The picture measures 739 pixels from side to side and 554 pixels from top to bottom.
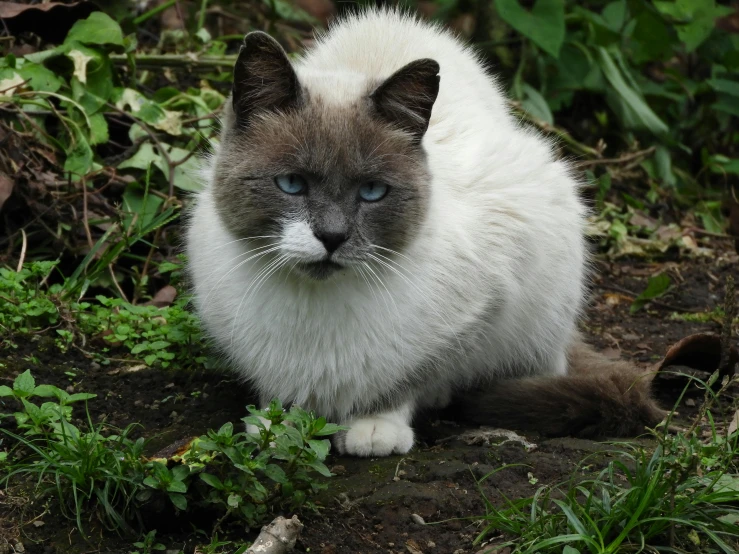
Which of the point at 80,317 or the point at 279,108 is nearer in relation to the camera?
the point at 279,108

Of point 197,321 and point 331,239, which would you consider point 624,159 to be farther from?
point 331,239

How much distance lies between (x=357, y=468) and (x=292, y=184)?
→ 1.00 meters

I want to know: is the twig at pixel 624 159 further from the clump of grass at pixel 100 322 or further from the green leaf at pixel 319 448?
the green leaf at pixel 319 448

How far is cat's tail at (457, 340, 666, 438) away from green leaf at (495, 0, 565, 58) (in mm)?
2700

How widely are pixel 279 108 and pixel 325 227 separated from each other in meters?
0.52

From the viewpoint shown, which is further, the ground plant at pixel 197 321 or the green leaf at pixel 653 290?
the green leaf at pixel 653 290

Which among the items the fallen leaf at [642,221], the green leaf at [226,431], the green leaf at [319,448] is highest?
the green leaf at [319,448]

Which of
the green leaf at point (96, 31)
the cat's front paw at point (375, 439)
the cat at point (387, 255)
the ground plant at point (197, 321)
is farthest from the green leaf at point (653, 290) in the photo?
the green leaf at point (96, 31)

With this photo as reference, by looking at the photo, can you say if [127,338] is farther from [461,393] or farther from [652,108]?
[652,108]

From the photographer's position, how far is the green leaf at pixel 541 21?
5738 mm

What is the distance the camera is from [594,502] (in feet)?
8.56

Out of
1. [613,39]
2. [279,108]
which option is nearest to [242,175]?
[279,108]

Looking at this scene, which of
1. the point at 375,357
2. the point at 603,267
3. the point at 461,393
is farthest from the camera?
the point at 603,267

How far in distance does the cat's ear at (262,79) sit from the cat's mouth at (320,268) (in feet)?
1.84
